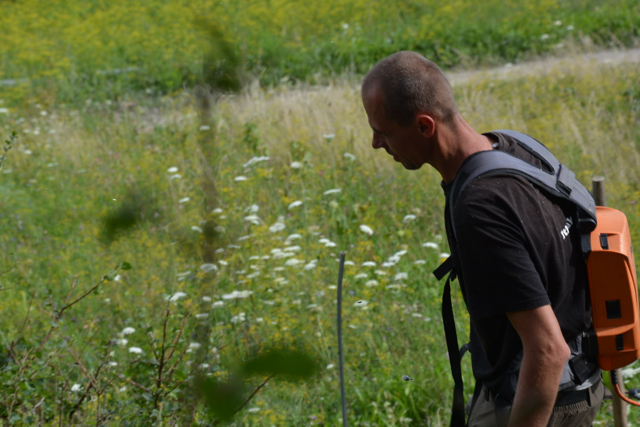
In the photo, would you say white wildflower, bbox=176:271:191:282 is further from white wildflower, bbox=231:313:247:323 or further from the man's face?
the man's face

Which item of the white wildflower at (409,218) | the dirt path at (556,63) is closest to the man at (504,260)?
the white wildflower at (409,218)

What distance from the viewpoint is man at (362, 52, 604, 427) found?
4.79 ft

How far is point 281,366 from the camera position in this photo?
746mm

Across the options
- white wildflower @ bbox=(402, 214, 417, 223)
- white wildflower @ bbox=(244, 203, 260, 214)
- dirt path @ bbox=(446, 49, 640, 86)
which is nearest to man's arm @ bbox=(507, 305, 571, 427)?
white wildflower @ bbox=(402, 214, 417, 223)

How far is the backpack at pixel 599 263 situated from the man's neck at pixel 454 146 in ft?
0.21

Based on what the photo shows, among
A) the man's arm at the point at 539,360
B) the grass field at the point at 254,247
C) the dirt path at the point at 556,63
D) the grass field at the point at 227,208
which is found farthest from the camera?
the dirt path at the point at 556,63

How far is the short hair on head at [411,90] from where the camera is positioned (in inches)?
63.8

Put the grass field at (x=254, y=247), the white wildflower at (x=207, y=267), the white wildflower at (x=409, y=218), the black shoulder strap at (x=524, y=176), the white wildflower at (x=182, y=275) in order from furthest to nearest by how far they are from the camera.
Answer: the white wildflower at (x=409, y=218) < the white wildflower at (x=182, y=275) < the grass field at (x=254, y=247) < the black shoulder strap at (x=524, y=176) < the white wildflower at (x=207, y=267)

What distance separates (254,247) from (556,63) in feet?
19.2

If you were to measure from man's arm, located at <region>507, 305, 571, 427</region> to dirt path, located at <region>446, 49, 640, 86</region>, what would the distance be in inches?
298

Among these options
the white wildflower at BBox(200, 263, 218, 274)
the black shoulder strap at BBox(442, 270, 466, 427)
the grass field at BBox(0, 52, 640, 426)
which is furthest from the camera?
the grass field at BBox(0, 52, 640, 426)

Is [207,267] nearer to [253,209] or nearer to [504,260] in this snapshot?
[504,260]

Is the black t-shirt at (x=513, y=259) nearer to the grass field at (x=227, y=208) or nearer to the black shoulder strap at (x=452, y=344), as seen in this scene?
the black shoulder strap at (x=452, y=344)

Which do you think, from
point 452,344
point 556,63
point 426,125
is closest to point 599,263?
point 452,344
